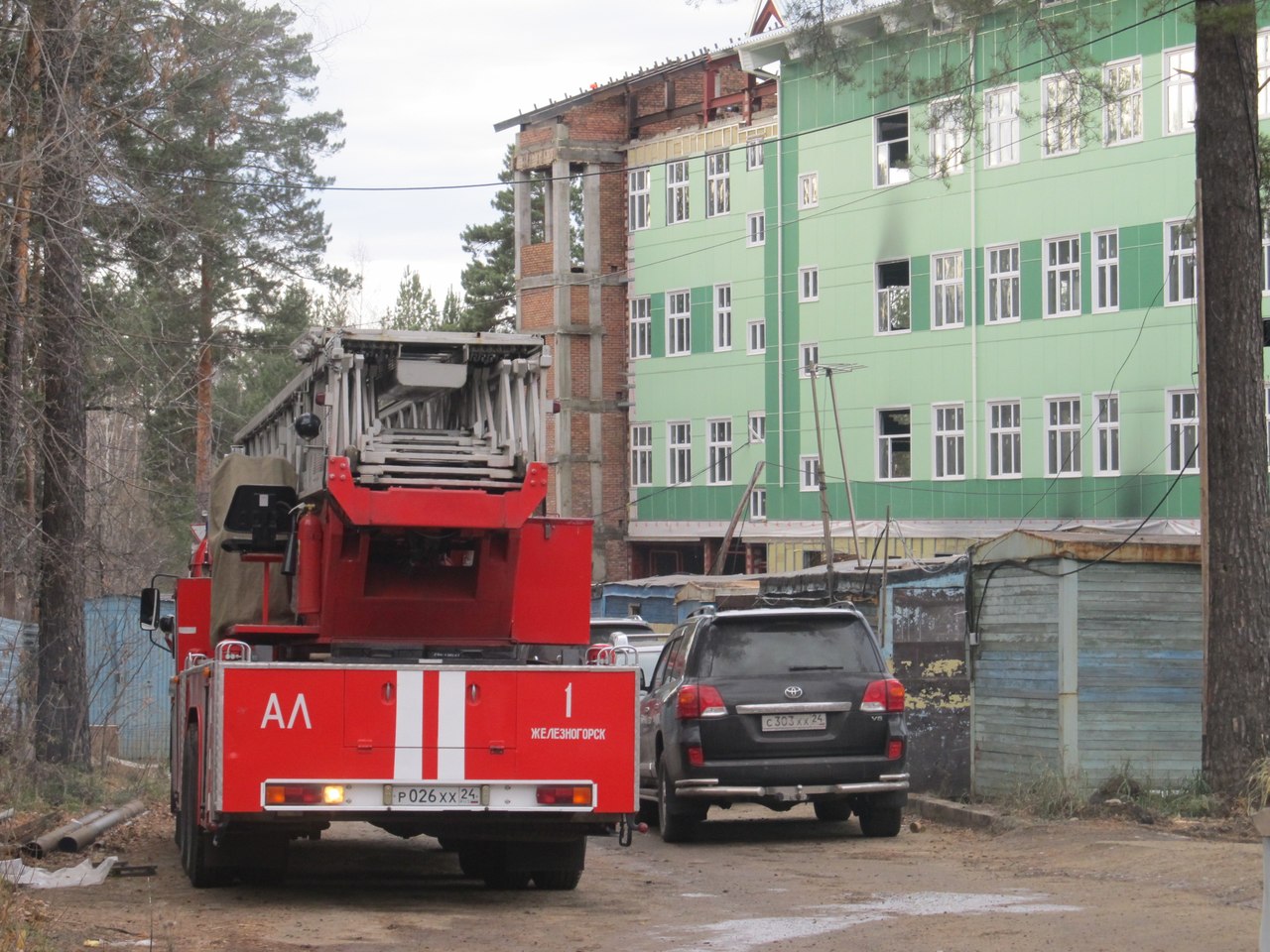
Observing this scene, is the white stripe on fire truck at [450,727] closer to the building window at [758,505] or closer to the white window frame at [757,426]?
the white window frame at [757,426]

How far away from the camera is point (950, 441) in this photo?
43.7 metres

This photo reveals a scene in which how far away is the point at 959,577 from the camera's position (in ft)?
59.7

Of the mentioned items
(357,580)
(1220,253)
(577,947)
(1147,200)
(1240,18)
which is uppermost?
(1147,200)

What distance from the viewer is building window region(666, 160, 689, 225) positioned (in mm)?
50844

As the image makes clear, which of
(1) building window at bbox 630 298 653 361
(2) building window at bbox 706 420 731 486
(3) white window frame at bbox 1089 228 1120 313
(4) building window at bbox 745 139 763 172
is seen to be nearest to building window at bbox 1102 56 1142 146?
(3) white window frame at bbox 1089 228 1120 313

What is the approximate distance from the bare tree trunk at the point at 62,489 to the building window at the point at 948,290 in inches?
1078

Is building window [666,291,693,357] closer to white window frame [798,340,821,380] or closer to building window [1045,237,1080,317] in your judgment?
white window frame [798,340,821,380]

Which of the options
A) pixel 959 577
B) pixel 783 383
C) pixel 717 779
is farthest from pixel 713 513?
pixel 717 779

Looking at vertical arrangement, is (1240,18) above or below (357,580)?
above

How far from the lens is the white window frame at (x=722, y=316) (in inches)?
1946

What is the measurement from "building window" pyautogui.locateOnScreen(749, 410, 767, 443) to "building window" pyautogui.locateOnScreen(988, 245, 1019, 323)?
26.0ft

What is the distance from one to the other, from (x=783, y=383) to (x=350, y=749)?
37487 millimetres

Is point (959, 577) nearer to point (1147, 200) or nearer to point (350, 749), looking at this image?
point (350, 749)

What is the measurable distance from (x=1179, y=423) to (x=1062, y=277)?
4.59 metres
